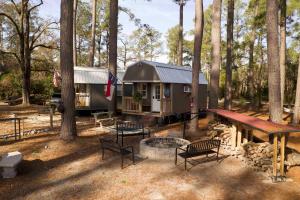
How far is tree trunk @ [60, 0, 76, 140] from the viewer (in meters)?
11.5

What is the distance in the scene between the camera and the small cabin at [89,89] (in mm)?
21270

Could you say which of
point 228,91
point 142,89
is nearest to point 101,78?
point 142,89

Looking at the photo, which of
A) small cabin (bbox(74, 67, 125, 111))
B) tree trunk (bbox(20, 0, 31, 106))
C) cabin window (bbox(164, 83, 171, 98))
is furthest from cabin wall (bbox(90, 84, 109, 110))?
tree trunk (bbox(20, 0, 31, 106))

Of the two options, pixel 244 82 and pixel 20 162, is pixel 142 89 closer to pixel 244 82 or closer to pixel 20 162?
pixel 20 162

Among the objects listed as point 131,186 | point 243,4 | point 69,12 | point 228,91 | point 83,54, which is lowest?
point 131,186

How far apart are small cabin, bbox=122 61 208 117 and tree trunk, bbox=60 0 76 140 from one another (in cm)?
662

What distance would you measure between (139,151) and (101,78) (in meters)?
13.2

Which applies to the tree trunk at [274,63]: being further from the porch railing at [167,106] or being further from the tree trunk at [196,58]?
the porch railing at [167,106]

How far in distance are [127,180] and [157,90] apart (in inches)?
452

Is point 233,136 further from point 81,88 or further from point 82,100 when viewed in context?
point 81,88

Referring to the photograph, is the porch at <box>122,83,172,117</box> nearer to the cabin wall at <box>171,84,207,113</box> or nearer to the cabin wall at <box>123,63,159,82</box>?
the cabin wall at <box>171,84,207,113</box>

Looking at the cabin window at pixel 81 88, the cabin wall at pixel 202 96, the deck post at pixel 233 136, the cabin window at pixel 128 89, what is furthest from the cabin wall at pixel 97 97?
the deck post at pixel 233 136

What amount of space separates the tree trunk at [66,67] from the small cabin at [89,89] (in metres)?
9.46

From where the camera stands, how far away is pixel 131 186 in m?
7.28
